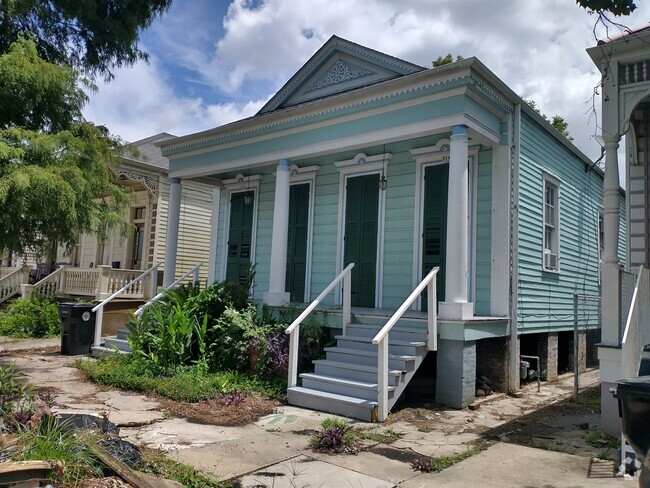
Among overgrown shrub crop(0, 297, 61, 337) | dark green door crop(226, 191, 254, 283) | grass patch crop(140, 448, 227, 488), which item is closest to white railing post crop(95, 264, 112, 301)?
overgrown shrub crop(0, 297, 61, 337)

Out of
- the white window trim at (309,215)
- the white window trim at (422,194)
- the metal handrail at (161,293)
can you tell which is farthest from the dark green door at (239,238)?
the white window trim at (422,194)

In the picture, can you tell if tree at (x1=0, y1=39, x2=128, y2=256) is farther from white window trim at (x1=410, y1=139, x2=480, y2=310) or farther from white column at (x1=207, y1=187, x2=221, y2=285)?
white window trim at (x1=410, y1=139, x2=480, y2=310)

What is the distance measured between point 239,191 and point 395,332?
20.3ft

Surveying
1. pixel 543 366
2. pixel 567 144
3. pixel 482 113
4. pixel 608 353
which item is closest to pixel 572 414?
pixel 608 353

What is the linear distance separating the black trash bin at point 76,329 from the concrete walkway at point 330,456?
3.42 meters

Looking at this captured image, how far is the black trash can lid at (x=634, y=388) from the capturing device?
271cm

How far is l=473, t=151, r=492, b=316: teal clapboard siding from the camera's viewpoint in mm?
8516

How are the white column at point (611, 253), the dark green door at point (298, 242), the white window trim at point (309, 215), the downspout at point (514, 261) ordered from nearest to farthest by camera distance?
the white column at point (611, 253)
the downspout at point (514, 261)
the white window trim at point (309, 215)
the dark green door at point (298, 242)

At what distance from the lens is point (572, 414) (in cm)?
705

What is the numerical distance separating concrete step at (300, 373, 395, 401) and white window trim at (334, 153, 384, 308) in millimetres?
2707

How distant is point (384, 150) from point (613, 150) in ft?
13.3

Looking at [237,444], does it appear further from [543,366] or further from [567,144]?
[567,144]

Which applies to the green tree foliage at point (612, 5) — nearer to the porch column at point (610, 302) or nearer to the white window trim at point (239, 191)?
the porch column at point (610, 302)

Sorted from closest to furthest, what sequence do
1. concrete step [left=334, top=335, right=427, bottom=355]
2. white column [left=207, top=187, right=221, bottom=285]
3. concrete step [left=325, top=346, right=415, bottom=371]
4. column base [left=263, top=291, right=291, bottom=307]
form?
1. concrete step [left=325, top=346, right=415, bottom=371]
2. concrete step [left=334, top=335, right=427, bottom=355]
3. column base [left=263, top=291, right=291, bottom=307]
4. white column [left=207, top=187, right=221, bottom=285]
